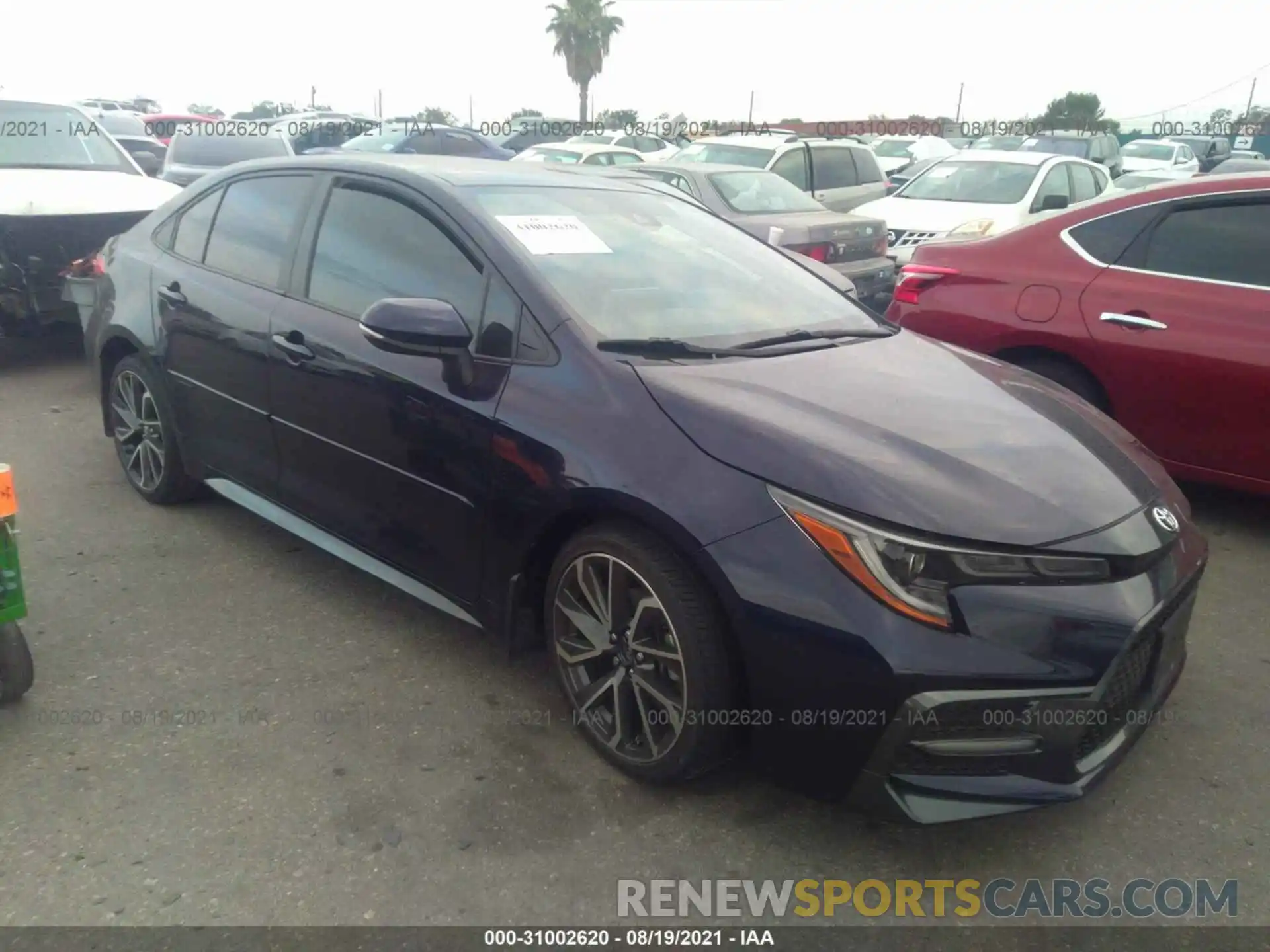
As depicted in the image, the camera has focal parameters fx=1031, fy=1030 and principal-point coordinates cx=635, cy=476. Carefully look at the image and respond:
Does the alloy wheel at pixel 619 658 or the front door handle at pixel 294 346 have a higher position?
the front door handle at pixel 294 346

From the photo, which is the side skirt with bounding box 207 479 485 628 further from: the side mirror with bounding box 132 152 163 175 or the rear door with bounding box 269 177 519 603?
the side mirror with bounding box 132 152 163 175

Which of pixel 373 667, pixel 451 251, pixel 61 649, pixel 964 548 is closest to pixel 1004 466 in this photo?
pixel 964 548

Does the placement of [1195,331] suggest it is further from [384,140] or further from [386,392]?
[384,140]

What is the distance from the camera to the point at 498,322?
2979mm

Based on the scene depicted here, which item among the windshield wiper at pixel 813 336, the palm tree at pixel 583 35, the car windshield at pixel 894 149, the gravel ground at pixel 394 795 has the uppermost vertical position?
the palm tree at pixel 583 35

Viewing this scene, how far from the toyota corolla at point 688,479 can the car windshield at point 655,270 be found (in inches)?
0.5

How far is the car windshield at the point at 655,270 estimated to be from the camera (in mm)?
3061

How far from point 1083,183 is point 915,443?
10336 millimetres

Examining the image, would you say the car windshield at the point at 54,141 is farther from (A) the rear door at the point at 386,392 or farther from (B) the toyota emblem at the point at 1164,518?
(B) the toyota emblem at the point at 1164,518

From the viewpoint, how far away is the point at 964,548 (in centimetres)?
229

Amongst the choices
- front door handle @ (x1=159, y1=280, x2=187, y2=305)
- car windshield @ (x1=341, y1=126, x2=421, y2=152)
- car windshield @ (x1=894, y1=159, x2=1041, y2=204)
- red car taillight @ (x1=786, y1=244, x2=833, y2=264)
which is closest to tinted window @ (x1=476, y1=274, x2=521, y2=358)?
front door handle @ (x1=159, y1=280, x2=187, y2=305)

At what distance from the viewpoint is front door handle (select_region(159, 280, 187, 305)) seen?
4.09 metres

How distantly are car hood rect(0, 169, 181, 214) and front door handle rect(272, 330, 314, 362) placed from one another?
4.06 m

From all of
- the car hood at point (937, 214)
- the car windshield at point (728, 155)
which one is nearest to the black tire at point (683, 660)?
the car hood at point (937, 214)
